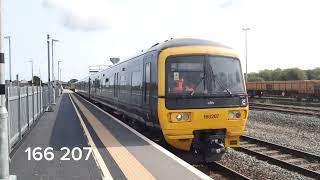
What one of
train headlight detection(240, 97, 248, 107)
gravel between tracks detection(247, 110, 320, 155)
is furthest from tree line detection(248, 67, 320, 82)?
train headlight detection(240, 97, 248, 107)

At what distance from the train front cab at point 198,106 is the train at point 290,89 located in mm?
32786

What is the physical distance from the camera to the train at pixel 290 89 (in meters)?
43.2

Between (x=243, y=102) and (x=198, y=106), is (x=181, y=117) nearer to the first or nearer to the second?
(x=198, y=106)

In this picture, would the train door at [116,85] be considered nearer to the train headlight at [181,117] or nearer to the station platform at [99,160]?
the station platform at [99,160]

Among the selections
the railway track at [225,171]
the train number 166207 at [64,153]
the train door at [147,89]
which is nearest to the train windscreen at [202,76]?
the train door at [147,89]

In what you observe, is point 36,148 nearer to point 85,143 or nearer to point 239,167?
point 85,143

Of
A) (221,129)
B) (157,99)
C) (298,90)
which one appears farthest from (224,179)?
(298,90)

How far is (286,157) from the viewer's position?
12.9m

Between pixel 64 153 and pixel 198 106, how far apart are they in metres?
3.24

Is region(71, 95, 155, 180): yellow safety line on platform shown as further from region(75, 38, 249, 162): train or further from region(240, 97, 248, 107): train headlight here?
region(240, 97, 248, 107): train headlight

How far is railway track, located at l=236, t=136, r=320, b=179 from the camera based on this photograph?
→ 11180mm

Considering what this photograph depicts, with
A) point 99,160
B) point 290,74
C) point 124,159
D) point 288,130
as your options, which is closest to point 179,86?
point 124,159

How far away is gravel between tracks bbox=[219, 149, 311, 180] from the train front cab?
0.70 meters

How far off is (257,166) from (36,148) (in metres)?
5.38
